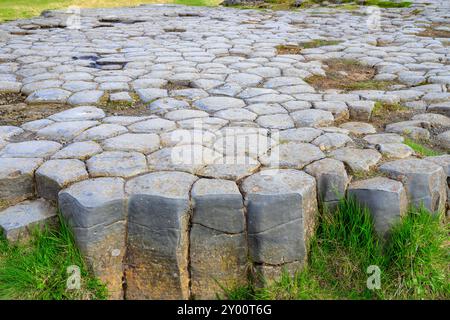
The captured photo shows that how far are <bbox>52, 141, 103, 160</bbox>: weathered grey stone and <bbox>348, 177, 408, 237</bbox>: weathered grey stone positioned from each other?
1.53 metres

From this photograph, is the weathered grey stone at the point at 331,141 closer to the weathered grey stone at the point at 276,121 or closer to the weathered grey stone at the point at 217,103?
the weathered grey stone at the point at 276,121

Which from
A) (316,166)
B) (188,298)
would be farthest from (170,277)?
(316,166)

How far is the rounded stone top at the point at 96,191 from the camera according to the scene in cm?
232

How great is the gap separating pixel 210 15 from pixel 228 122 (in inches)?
318

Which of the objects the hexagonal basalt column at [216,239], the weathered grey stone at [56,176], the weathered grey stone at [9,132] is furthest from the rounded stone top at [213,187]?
the weathered grey stone at [9,132]

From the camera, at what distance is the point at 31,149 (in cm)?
293

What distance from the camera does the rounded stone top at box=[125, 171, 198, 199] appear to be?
236cm

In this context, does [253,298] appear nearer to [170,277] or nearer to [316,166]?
[170,277]

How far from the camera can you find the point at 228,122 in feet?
10.9

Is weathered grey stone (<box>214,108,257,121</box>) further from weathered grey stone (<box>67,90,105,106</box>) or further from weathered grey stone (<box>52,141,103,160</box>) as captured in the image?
weathered grey stone (<box>67,90,105,106</box>)

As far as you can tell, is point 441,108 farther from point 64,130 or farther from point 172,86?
point 64,130

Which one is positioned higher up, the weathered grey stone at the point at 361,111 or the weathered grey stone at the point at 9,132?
the weathered grey stone at the point at 361,111

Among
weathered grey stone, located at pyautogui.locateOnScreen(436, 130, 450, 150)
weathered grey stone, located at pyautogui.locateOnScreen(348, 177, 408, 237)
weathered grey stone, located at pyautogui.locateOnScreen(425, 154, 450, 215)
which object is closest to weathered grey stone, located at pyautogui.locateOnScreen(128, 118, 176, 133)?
weathered grey stone, located at pyautogui.locateOnScreen(348, 177, 408, 237)

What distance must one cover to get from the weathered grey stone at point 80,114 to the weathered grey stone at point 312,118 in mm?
1457
